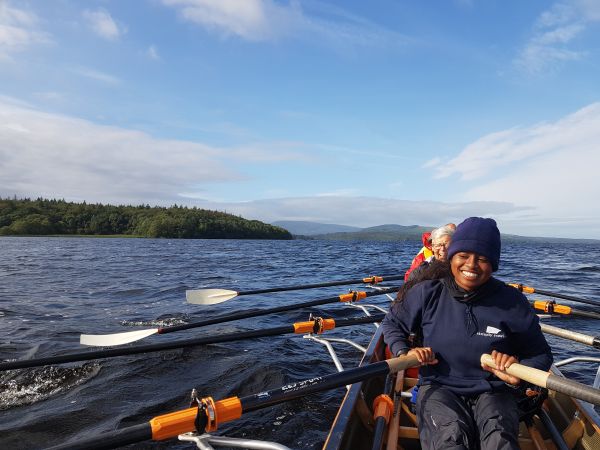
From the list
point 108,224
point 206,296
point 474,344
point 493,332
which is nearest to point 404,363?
point 474,344

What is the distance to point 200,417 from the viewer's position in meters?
2.39

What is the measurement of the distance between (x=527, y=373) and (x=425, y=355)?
0.71 m

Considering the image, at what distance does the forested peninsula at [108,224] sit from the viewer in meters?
101

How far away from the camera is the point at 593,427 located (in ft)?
11.5

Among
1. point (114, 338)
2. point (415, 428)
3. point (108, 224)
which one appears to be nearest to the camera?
point (415, 428)

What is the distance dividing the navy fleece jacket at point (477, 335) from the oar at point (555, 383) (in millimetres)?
202

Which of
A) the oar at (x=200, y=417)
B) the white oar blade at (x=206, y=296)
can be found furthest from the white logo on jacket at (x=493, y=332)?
the white oar blade at (x=206, y=296)

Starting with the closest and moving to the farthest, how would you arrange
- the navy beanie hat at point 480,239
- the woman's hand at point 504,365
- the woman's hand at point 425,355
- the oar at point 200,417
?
the oar at point 200,417, the woman's hand at point 504,365, the navy beanie hat at point 480,239, the woman's hand at point 425,355

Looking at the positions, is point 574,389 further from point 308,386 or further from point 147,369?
point 147,369

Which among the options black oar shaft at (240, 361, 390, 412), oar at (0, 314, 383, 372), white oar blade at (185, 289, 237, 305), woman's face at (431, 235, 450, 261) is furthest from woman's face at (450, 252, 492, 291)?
white oar blade at (185, 289, 237, 305)

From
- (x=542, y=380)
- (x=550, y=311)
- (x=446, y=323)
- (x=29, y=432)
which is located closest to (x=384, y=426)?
(x=446, y=323)

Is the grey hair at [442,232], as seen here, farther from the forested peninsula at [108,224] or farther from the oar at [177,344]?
the forested peninsula at [108,224]

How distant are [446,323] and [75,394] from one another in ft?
18.8

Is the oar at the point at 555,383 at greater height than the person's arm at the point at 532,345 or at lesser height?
lesser
